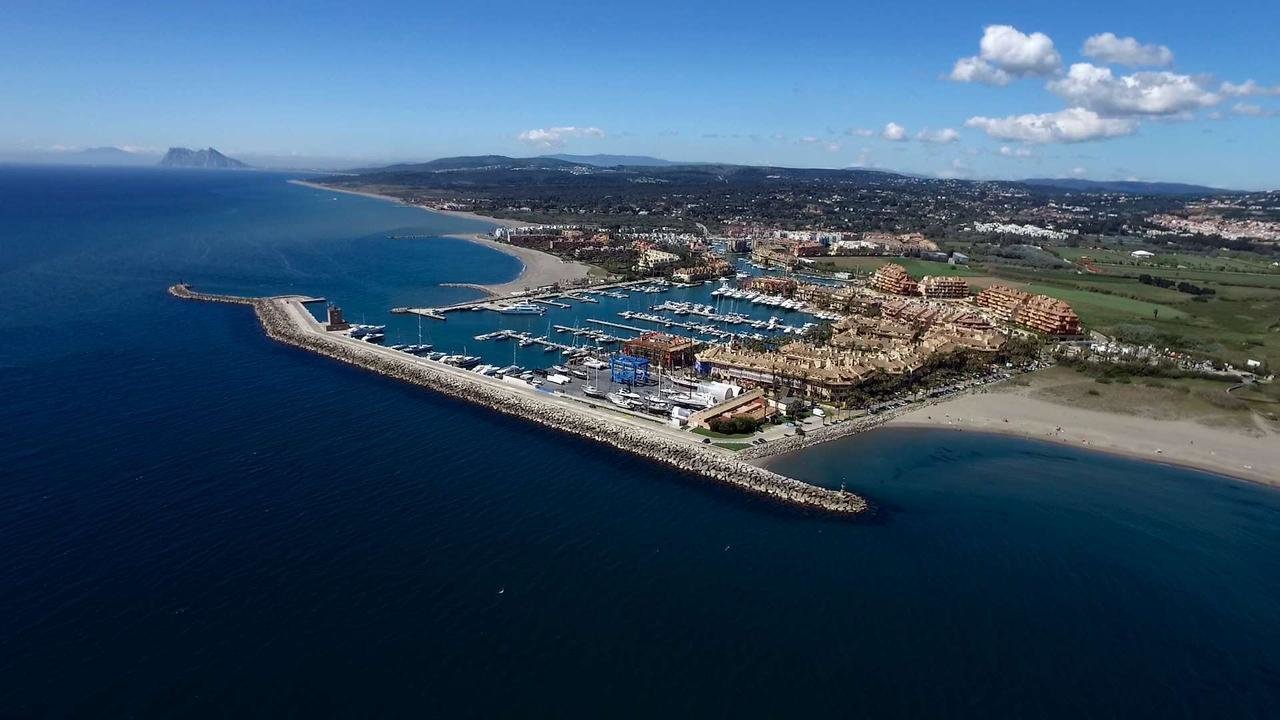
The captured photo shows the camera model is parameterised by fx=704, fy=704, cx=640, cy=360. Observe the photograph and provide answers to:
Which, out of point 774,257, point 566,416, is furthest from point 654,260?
point 566,416

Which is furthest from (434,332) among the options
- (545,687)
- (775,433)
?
(545,687)

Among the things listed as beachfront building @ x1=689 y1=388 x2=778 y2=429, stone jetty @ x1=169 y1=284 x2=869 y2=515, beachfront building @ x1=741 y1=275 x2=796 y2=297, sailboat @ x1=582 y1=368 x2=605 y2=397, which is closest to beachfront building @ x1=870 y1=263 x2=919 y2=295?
beachfront building @ x1=741 y1=275 x2=796 y2=297

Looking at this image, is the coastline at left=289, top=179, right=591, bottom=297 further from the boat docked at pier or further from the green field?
the green field

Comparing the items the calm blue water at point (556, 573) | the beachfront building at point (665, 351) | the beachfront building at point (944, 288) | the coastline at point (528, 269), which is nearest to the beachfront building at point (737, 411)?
the calm blue water at point (556, 573)

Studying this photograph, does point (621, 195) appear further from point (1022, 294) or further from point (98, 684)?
point (98, 684)

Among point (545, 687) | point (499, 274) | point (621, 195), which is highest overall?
point (621, 195)

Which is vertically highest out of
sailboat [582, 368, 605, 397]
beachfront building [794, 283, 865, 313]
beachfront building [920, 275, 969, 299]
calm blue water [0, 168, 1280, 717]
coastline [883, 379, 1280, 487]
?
beachfront building [920, 275, 969, 299]
